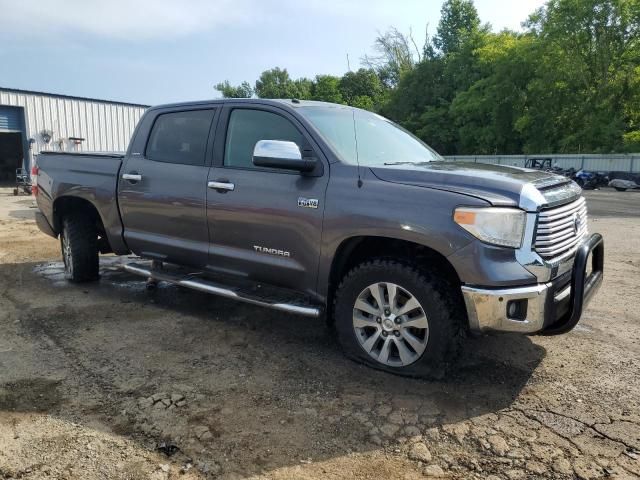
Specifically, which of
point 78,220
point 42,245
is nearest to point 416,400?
point 78,220

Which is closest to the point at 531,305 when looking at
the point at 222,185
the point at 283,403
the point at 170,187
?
the point at 283,403

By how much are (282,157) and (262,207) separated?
0.48 m

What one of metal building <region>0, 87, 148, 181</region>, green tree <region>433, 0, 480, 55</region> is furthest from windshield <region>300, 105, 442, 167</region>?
green tree <region>433, 0, 480, 55</region>

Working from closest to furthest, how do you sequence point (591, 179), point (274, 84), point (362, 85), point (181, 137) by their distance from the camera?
point (181, 137) < point (591, 179) < point (362, 85) < point (274, 84)

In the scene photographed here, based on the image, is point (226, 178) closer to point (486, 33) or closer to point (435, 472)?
point (435, 472)

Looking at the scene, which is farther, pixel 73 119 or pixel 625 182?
pixel 625 182

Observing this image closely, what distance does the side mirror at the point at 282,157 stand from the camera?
3701mm

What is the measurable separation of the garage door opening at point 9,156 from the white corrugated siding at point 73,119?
19.0 ft

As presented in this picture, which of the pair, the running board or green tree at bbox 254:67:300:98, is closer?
the running board

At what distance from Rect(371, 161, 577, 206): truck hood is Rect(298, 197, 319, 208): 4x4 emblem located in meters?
0.47

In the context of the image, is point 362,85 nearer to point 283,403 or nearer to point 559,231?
point 559,231

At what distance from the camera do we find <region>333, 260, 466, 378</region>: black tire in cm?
332

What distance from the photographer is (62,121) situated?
75.6 feet

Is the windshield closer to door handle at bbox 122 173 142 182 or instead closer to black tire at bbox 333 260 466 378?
black tire at bbox 333 260 466 378
